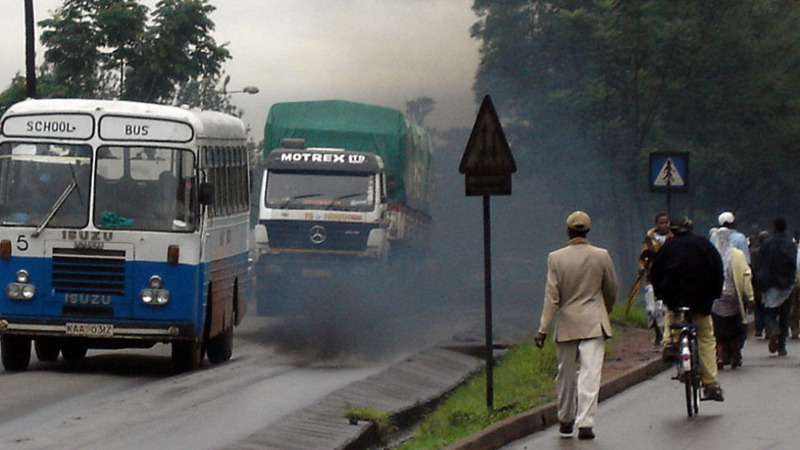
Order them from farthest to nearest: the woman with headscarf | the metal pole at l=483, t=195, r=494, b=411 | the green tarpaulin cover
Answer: the green tarpaulin cover → the woman with headscarf → the metal pole at l=483, t=195, r=494, b=411

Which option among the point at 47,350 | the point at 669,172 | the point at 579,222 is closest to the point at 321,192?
the point at 669,172

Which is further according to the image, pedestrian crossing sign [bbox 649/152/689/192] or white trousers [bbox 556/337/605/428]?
pedestrian crossing sign [bbox 649/152/689/192]

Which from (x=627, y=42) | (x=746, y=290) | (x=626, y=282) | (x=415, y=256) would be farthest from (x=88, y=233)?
(x=626, y=282)

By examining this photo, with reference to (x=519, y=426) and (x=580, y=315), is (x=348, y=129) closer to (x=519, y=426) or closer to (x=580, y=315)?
(x=519, y=426)

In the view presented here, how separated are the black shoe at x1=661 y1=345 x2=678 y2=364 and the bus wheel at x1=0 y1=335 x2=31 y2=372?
714cm

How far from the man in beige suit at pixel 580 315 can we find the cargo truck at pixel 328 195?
61.0 feet

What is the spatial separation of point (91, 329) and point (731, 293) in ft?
22.1

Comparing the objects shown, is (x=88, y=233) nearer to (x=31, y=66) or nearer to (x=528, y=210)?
(x=31, y=66)

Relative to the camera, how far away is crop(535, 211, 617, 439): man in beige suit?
38.3ft

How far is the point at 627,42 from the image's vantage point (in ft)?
143

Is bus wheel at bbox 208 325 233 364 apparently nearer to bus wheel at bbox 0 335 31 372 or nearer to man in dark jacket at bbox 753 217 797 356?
bus wheel at bbox 0 335 31 372


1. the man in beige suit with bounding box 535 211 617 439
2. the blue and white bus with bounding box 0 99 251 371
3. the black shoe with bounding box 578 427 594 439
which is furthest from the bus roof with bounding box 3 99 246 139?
the black shoe with bounding box 578 427 594 439

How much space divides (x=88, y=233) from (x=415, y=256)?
21143mm

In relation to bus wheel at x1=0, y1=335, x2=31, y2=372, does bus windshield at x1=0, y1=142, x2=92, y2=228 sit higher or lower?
higher
